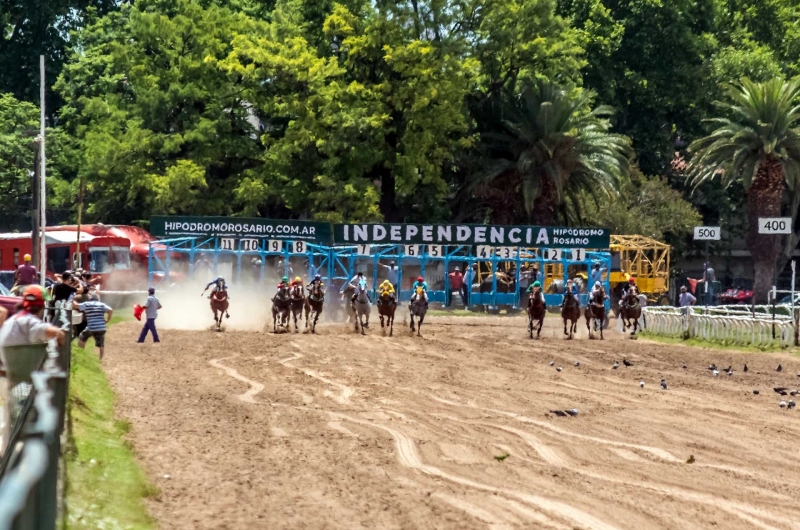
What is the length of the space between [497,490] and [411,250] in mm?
33695

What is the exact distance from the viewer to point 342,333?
3588 centimetres

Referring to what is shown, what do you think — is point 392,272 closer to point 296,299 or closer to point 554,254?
point 554,254

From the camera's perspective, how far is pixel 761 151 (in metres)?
48.8

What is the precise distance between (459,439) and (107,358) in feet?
38.3

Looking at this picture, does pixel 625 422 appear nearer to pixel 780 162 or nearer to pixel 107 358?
pixel 107 358

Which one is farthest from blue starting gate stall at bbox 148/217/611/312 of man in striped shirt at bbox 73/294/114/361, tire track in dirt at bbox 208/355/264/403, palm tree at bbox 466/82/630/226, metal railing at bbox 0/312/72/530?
metal railing at bbox 0/312/72/530

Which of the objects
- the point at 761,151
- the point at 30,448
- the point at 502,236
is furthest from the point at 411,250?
the point at 30,448

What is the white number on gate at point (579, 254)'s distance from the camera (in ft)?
151

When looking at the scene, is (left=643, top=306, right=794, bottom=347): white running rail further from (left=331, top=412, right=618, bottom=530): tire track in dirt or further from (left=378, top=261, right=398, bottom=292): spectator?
(left=331, top=412, right=618, bottom=530): tire track in dirt

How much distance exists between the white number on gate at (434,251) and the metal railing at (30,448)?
120 feet

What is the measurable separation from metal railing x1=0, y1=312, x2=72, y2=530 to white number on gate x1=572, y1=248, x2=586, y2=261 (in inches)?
1474

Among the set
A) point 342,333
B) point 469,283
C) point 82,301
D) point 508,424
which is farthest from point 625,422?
point 469,283

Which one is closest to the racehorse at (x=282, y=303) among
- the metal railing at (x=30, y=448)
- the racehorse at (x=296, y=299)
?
the racehorse at (x=296, y=299)

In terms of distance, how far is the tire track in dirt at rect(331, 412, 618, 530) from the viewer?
10852 mm
